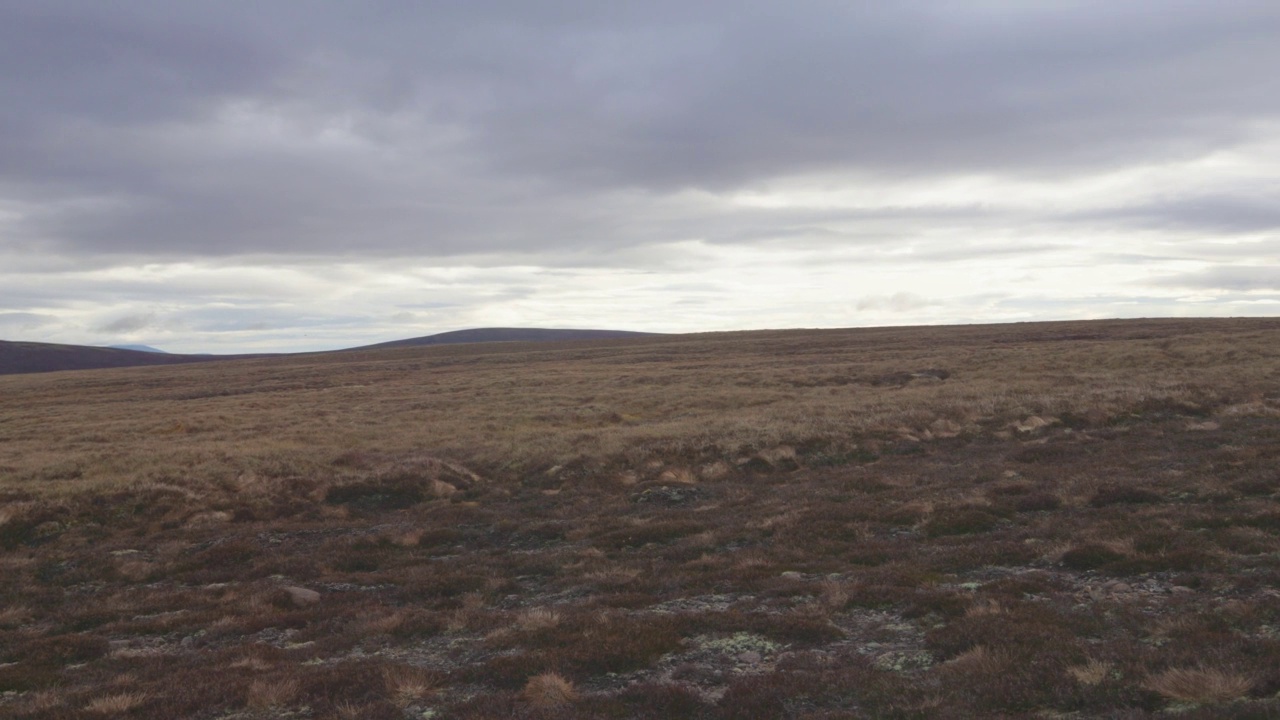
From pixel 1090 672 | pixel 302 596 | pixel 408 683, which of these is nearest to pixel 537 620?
pixel 408 683

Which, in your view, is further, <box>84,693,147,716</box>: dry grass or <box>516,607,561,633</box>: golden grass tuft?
<box>516,607,561,633</box>: golden grass tuft

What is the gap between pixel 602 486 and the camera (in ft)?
83.8

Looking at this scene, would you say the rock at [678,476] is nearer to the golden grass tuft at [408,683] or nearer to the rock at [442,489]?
the rock at [442,489]

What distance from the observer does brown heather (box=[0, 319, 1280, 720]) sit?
8742mm

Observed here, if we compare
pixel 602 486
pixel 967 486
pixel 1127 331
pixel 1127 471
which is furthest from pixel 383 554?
pixel 1127 331

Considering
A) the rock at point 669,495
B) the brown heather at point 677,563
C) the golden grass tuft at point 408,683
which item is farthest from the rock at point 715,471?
the golden grass tuft at point 408,683

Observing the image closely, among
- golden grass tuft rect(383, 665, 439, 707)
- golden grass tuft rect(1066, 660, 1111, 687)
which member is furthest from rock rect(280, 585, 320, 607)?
golden grass tuft rect(1066, 660, 1111, 687)

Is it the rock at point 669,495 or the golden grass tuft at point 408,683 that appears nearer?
the golden grass tuft at point 408,683

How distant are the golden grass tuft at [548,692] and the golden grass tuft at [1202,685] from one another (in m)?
5.66

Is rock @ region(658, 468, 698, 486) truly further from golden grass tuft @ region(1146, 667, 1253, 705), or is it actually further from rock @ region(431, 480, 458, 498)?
golden grass tuft @ region(1146, 667, 1253, 705)

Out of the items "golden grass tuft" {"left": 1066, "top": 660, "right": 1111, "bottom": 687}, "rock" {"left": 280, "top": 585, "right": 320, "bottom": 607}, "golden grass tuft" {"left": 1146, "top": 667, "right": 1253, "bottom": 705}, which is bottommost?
"rock" {"left": 280, "top": 585, "right": 320, "bottom": 607}

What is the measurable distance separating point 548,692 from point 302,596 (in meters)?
7.74

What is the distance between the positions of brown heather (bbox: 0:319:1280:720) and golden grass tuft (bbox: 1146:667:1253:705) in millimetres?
28

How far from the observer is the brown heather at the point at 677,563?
874 cm
